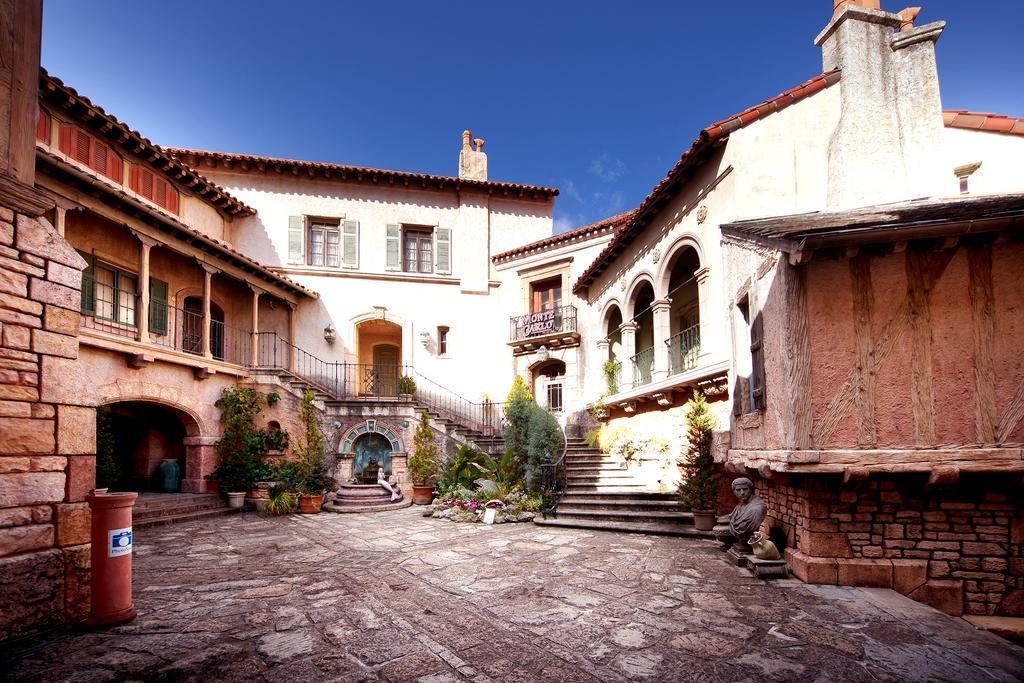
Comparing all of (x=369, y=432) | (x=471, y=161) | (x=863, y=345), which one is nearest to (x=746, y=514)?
(x=863, y=345)

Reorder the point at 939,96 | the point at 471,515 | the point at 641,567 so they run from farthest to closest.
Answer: the point at 471,515 → the point at 939,96 → the point at 641,567

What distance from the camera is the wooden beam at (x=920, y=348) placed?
18.6 feet

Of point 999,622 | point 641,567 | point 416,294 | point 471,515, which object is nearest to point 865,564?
point 999,622

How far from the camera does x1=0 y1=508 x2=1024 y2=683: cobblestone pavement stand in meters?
3.79

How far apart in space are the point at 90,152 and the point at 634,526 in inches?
580

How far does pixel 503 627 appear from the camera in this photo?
A: 466cm

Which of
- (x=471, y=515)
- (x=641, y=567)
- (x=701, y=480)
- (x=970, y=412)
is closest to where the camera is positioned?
(x=970, y=412)

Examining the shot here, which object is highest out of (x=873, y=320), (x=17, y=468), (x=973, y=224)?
(x=973, y=224)

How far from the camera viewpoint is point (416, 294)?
18.1 metres

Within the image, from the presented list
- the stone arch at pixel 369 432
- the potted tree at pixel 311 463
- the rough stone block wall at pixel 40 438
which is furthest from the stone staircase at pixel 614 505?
the rough stone block wall at pixel 40 438

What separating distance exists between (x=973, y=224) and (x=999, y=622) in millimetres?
4250

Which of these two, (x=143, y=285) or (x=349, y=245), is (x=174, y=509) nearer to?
(x=143, y=285)

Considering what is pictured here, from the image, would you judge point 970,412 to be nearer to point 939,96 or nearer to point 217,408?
point 939,96

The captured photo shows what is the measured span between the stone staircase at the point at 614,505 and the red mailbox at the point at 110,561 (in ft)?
22.8
